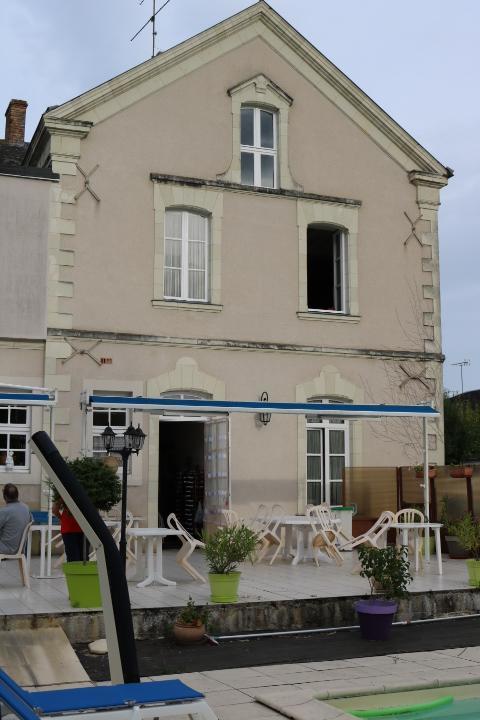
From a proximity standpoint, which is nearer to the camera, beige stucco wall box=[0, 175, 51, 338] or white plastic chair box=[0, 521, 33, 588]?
white plastic chair box=[0, 521, 33, 588]

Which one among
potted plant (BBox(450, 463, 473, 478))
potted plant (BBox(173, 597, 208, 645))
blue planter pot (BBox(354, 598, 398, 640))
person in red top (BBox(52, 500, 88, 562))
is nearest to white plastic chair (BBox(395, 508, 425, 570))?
potted plant (BBox(450, 463, 473, 478))

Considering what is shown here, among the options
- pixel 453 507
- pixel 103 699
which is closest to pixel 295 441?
pixel 453 507

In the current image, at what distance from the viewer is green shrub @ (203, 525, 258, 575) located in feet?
29.5

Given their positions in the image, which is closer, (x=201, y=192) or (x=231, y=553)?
(x=231, y=553)

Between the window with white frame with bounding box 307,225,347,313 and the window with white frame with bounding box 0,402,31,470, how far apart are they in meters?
5.46

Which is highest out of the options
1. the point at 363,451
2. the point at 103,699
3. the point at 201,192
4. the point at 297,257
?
the point at 201,192

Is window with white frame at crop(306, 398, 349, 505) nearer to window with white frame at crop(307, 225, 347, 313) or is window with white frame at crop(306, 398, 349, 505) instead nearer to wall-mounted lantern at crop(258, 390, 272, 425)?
wall-mounted lantern at crop(258, 390, 272, 425)

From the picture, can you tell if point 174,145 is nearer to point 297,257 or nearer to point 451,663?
point 297,257

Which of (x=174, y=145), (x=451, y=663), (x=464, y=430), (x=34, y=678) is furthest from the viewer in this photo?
(x=464, y=430)

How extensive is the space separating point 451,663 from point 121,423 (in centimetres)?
774

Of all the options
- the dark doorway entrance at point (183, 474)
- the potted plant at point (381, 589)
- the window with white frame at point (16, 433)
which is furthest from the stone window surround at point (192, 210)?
the potted plant at point (381, 589)

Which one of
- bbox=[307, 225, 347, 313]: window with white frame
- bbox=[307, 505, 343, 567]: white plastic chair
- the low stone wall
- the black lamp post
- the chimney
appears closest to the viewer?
the low stone wall

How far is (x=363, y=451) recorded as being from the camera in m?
15.3

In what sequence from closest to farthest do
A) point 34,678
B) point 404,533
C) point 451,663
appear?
point 34,678, point 451,663, point 404,533
